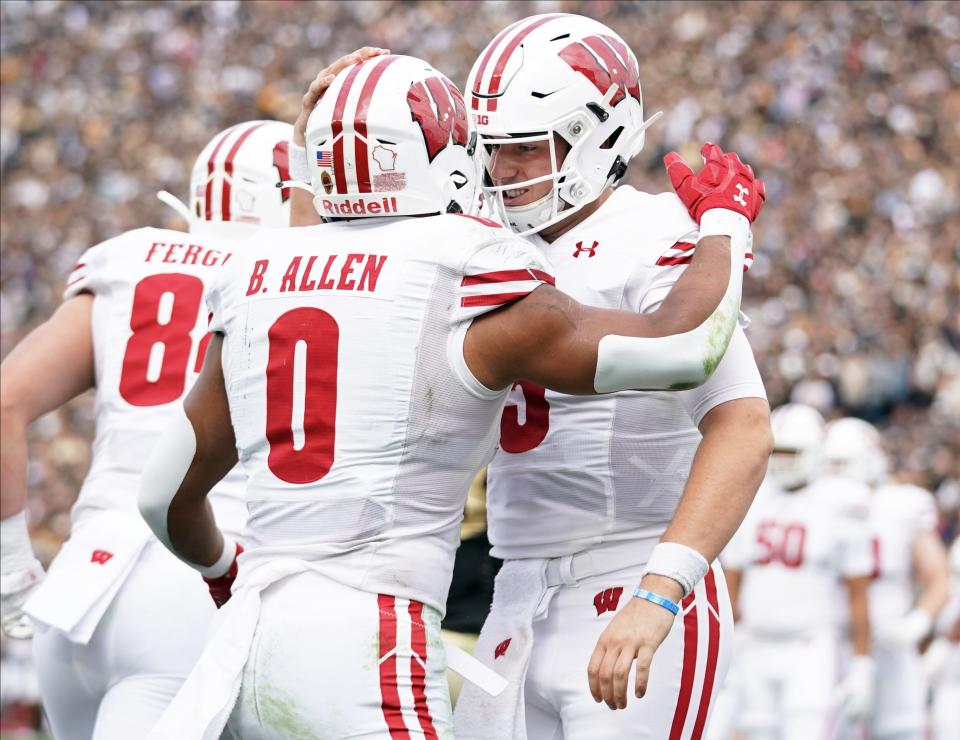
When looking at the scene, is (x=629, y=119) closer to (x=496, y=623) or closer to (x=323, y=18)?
(x=496, y=623)

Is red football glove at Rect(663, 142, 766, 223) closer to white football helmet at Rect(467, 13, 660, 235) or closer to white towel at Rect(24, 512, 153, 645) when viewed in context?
white football helmet at Rect(467, 13, 660, 235)

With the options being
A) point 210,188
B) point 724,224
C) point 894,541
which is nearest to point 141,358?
point 210,188

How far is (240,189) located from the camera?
4590 mm

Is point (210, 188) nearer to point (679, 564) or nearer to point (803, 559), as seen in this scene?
point (679, 564)

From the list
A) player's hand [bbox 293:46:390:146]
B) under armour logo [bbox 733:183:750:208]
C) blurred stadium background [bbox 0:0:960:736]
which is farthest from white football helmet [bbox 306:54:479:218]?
blurred stadium background [bbox 0:0:960:736]

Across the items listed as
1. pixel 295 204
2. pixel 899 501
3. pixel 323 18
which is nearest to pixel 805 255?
pixel 899 501

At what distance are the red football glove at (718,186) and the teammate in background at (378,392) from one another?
0.26 metres

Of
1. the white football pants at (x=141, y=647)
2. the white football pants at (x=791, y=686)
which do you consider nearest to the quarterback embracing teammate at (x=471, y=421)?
the white football pants at (x=141, y=647)

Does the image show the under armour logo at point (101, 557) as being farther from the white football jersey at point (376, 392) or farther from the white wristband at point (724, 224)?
the white wristband at point (724, 224)

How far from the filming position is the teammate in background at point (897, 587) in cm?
946

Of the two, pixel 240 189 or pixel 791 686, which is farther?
pixel 791 686

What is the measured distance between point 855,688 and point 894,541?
3.99ft

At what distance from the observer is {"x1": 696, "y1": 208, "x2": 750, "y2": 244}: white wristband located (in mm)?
3201

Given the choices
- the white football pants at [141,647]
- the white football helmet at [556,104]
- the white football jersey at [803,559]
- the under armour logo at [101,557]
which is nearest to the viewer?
the white football helmet at [556,104]
